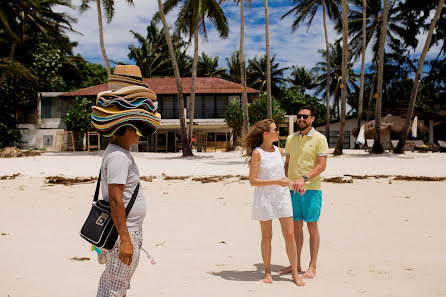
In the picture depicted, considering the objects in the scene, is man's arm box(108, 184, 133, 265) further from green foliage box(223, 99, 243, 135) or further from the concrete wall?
the concrete wall

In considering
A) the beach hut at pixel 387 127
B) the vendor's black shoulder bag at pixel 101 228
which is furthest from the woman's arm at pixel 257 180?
the beach hut at pixel 387 127

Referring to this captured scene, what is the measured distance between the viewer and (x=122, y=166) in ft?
7.17

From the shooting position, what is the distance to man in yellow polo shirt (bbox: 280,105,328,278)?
13.0 feet

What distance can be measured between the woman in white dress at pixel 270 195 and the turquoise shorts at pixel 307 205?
0.27 metres

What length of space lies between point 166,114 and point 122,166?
3158 cm

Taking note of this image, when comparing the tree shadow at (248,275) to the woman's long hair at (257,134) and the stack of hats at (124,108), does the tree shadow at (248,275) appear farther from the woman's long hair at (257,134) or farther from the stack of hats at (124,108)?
the stack of hats at (124,108)

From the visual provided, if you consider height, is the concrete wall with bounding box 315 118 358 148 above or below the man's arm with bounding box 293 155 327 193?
above

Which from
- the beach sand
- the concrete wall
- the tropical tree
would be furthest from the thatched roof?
the beach sand

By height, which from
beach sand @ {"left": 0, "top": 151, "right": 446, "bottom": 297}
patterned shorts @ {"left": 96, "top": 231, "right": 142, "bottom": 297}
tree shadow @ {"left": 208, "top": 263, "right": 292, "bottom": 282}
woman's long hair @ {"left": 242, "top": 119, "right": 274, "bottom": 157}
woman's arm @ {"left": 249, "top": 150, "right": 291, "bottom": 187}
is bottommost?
tree shadow @ {"left": 208, "top": 263, "right": 292, "bottom": 282}

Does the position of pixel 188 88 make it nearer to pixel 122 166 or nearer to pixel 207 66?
pixel 207 66

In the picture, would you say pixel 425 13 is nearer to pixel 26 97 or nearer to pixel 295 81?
pixel 295 81

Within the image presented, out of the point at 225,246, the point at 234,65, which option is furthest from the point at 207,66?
the point at 225,246

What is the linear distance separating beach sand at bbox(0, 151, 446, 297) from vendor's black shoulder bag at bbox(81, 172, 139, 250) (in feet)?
4.86

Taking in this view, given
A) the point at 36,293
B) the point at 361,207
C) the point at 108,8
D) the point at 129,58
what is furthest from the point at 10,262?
the point at 129,58
